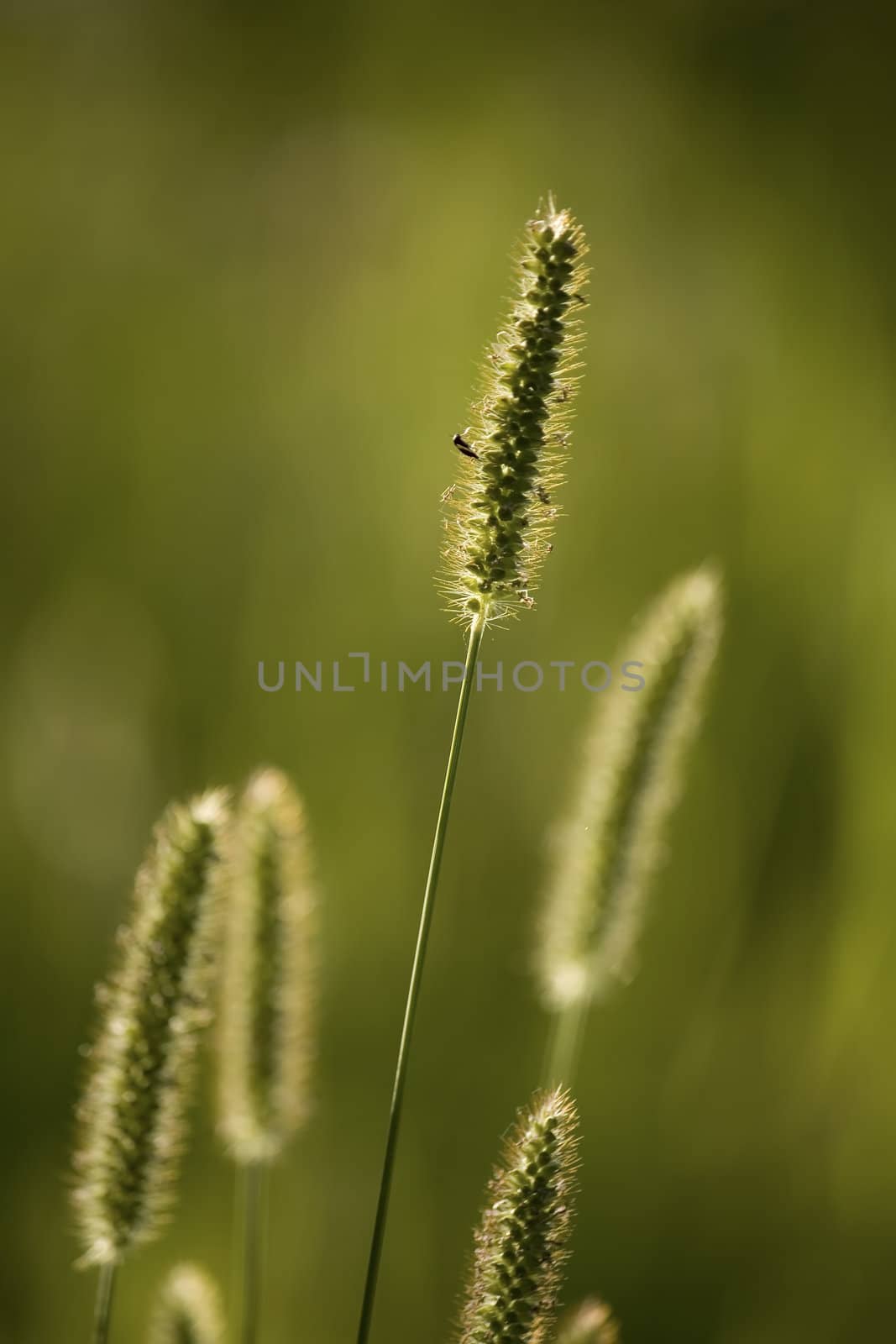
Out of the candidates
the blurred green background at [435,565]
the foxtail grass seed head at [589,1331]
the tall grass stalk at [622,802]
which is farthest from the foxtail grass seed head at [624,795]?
the blurred green background at [435,565]

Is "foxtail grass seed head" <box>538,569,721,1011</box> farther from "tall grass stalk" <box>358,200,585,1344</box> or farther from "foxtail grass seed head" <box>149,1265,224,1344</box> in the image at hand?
"foxtail grass seed head" <box>149,1265,224,1344</box>

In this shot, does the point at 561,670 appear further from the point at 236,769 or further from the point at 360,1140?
the point at 360,1140

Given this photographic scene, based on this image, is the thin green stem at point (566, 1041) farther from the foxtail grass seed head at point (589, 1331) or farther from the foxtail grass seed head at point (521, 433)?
the foxtail grass seed head at point (521, 433)

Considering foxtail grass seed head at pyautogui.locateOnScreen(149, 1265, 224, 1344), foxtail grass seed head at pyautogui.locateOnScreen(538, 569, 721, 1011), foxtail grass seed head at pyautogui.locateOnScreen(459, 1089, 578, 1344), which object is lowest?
foxtail grass seed head at pyautogui.locateOnScreen(149, 1265, 224, 1344)

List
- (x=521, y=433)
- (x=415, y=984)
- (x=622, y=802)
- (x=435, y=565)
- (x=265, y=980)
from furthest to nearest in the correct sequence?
(x=435, y=565)
(x=622, y=802)
(x=265, y=980)
(x=521, y=433)
(x=415, y=984)

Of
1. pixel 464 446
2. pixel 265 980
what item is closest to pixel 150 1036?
pixel 265 980

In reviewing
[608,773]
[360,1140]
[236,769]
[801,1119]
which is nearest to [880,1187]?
[801,1119]

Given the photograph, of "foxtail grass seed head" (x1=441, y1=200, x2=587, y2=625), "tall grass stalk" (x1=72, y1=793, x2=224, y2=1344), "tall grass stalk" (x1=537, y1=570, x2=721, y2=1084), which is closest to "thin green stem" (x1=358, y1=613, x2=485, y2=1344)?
"foxtail grass seed head" (x1=441, y1=200, x2=587, y2=625)

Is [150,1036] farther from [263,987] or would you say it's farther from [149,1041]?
[263,987]

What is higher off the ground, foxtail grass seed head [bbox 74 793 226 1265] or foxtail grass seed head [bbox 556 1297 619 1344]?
foxtail grass seed head [bbox 74 793 226 1265]
